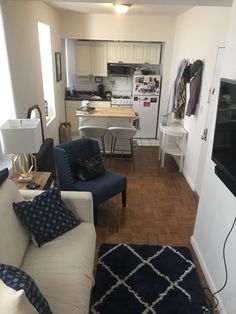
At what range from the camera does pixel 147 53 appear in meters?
5.36

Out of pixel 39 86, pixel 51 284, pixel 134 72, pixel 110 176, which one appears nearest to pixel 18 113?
pixel 39 86

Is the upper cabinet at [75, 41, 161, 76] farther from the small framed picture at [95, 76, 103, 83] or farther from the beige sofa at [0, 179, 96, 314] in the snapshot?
the beige sofa at [0, 179, 96, 314]

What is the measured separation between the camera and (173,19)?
16.2ft

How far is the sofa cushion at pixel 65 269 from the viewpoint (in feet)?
4.65

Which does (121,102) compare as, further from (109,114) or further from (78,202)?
(78,202)

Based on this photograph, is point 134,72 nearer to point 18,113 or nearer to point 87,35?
point 87,35

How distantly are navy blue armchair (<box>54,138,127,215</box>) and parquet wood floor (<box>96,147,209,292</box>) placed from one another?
0.31 metres

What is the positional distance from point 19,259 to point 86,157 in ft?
5.02

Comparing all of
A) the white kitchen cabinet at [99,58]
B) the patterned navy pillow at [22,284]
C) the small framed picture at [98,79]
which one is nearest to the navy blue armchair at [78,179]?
the patterned navy pillow at [22,284]

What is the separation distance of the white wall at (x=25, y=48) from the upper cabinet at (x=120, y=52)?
159 cm

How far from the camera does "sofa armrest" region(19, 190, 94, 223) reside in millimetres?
2053

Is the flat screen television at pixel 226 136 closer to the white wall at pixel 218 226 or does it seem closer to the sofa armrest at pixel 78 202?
the white wall at pixel 218 226

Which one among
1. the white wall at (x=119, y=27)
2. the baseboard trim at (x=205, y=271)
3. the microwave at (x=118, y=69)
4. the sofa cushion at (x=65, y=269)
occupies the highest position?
the white wall at (x=119, y=27)

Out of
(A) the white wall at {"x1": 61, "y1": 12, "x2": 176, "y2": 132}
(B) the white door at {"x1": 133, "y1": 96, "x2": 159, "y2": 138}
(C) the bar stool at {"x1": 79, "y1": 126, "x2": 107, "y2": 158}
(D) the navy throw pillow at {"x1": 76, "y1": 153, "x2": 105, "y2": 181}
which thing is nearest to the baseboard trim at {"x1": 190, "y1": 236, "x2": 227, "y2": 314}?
(D) the navy throw pillow at {"x1": 76, "y1": 153, "x2": 105, "y2": 181}
